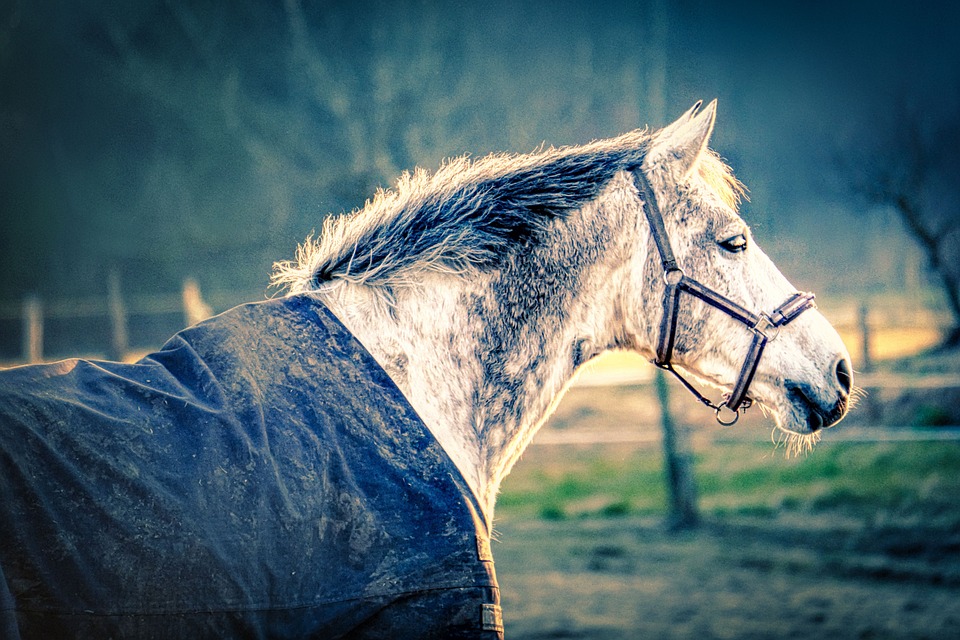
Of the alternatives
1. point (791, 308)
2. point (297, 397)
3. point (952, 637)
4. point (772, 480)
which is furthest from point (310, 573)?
point (772, 480)

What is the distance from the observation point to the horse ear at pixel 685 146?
5.82ft

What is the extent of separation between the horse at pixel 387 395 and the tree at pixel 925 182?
214 inches

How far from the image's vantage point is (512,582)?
4.67 metres

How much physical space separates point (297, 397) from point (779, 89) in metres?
7.93

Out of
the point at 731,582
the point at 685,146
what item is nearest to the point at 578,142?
the point at 731,582

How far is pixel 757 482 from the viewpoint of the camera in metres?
6.14

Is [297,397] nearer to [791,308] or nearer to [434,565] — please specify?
[434,565]

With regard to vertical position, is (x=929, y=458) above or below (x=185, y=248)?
below

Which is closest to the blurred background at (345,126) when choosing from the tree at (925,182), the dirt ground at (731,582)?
the tree at (925,182)

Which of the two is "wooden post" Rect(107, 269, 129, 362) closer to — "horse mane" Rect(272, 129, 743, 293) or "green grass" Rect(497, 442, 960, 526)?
"green grass" Rect(497, 442, 960, 526)

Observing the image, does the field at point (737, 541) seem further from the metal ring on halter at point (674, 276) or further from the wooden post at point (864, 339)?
the metal ring on halter at point (674, 276)

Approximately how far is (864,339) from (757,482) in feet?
6.30

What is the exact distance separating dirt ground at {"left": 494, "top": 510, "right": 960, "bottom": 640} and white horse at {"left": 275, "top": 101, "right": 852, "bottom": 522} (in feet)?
8.45

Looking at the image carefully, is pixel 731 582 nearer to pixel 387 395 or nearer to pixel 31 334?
pixel 387 395
